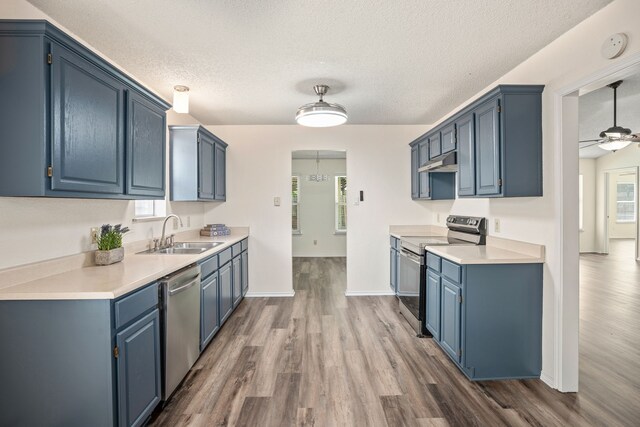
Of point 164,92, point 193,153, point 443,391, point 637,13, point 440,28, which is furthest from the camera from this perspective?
point 193,153

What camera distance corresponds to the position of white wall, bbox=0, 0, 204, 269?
64.9 inches

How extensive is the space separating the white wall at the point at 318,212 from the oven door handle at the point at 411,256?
4113mm

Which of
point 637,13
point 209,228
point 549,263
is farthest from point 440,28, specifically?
point 209,228

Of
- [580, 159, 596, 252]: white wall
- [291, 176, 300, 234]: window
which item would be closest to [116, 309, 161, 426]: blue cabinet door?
[291, 176, 300, 234]: window

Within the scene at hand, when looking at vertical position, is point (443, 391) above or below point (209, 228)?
below

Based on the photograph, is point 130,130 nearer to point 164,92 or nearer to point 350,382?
point 164,92

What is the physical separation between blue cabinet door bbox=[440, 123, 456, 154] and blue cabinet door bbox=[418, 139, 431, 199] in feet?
1.55

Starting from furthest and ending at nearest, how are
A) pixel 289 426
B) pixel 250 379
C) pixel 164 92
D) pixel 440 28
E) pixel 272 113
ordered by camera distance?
pixel 272 113
pixel 164 92
pixel 250 379
pixel 440 28
pixel 289 426

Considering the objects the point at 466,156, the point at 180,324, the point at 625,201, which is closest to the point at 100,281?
the point at 180,324

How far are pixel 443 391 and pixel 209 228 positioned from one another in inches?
122

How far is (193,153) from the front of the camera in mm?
3396

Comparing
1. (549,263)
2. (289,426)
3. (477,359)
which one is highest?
(549,263)

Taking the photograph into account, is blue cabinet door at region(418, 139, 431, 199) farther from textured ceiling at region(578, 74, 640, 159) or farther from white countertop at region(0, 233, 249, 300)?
white countertop at region(0, 233, 249, 300)

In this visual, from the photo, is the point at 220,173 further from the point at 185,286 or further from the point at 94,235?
the point at 185,286
